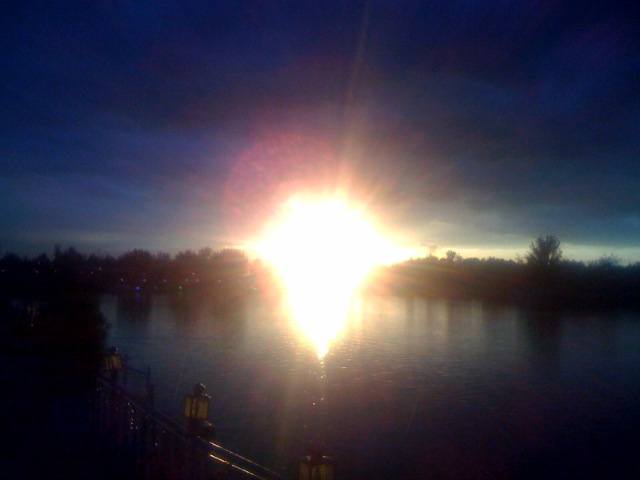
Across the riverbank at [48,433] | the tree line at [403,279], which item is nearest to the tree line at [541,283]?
the tree line at [403,279]

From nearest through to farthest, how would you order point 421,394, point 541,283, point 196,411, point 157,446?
point 157,446
point 196,411
point 421,394
point 541,283

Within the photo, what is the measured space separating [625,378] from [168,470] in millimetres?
22730

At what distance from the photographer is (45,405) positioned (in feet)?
44.0

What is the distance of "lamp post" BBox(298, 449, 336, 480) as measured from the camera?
618cm

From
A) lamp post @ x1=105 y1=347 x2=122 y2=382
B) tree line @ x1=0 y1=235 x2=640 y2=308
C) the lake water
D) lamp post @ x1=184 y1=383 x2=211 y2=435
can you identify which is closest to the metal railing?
lamp post @ x1=184 y1=383 x2=211 y2=435

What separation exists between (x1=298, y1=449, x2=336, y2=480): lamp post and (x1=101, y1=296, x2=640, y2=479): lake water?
738 cm

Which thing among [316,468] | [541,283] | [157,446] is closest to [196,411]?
[157,446]

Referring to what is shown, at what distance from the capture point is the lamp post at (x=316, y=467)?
6.18m

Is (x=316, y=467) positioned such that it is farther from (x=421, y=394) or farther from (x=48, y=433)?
(x=421, y=394)

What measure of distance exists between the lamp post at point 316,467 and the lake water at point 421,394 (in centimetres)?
738

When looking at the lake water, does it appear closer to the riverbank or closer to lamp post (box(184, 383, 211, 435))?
the riverbank

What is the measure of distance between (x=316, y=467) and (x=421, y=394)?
15.9 metres

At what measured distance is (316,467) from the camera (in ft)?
20.3

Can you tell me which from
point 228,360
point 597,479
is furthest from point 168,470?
point 228,360
